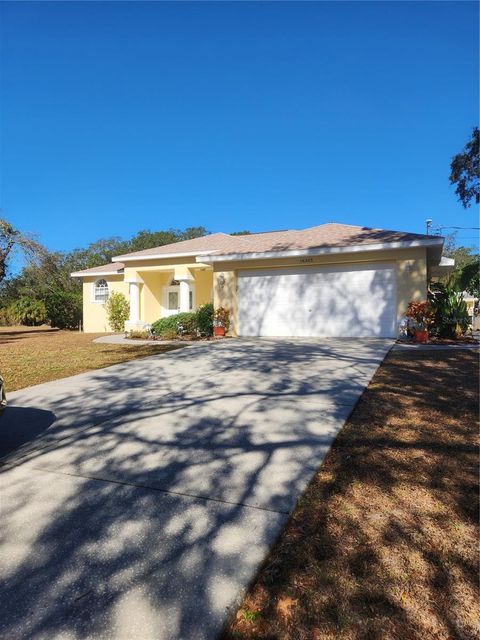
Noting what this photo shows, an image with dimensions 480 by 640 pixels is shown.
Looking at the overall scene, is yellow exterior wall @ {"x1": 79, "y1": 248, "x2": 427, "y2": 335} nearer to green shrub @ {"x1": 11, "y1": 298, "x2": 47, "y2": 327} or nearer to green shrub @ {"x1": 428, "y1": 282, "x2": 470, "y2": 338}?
green shrub @ {"x1": 428, "y1": 282, "x2": 470, "y2": 338}

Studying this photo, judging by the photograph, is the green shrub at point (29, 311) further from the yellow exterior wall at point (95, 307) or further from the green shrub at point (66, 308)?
the yellow exterior wall at point (95, 307)

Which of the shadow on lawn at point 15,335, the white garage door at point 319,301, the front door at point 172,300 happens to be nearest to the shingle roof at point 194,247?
the front door at point 172,300

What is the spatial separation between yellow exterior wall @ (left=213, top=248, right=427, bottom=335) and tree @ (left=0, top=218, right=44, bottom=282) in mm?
10050

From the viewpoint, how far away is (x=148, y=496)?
2820 mm

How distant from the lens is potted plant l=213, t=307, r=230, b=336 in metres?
14.4

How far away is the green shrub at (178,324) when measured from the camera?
15.2 m

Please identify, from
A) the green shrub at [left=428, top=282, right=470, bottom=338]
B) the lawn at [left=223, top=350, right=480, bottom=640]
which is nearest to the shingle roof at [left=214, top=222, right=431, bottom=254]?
the green shrub at [left=428, top=282, right=470, bottom=338]

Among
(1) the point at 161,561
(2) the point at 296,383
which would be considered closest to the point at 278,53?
(2) the point at 296,383

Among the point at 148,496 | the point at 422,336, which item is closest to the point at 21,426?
the point at 148,496

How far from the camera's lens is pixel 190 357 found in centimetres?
920

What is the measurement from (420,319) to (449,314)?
1393 millimetres

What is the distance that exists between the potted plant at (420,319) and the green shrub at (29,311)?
23.7 meters

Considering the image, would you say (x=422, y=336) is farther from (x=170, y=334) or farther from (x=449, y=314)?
(x=170, y=334)

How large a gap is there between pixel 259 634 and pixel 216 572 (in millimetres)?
412
